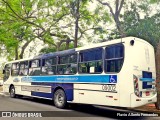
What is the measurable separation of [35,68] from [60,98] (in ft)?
10.3

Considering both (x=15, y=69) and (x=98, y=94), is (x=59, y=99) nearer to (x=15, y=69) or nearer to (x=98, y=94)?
(x=98, y=94)

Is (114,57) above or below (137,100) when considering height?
above

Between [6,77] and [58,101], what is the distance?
7505mm

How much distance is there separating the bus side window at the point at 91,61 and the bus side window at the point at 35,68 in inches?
150

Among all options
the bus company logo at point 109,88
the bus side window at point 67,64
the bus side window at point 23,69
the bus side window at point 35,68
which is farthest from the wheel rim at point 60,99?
the bus side window at point 23,69

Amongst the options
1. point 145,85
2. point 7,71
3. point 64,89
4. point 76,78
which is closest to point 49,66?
point 64,89

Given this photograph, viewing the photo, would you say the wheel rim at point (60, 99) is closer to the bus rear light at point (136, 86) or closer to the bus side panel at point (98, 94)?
the bus side panel at point (98, 94)

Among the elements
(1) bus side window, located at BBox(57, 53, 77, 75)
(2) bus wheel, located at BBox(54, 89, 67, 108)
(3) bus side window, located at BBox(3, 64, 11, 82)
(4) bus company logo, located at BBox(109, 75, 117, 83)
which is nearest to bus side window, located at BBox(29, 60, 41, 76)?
(1) bus side window, located at BBox(57, 53, 77, 75)

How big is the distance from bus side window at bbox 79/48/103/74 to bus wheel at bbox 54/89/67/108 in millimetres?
1704

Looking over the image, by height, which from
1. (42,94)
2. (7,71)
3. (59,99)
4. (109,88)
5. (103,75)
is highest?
(7,71)

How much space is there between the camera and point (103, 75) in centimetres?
959

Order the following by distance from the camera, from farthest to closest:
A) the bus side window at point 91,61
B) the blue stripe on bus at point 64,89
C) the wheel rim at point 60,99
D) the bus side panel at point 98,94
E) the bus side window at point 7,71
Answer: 1. the bus side window at point 7,71
2. the wheel rim at point 60,99
3. the blue stripe on bus at point 64,89
4. the bus side window at point 91,61
5. the bus side panel at point 98,94

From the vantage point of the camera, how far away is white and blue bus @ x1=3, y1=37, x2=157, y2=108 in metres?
8.80

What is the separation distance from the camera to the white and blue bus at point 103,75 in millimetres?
8797
